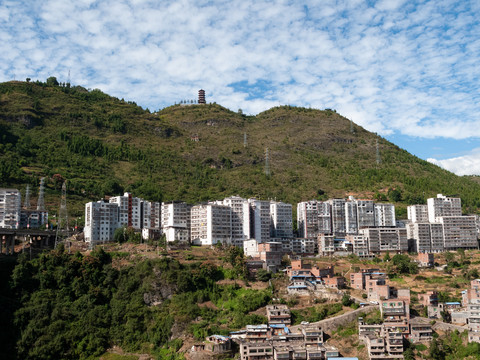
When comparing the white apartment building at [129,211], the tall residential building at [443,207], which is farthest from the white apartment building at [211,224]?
the tall residential building at [443,207]

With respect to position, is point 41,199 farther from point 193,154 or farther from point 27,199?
point 193,154

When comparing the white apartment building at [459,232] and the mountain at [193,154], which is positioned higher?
the mountain at [193,154]

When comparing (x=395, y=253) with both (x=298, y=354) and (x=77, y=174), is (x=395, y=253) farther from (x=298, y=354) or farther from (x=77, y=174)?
(x=77, y=174)

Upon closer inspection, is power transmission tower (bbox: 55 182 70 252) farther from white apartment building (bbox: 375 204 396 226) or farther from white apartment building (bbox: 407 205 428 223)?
white apartment building (bbox: 407 205 428 223)

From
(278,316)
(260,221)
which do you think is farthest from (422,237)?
(278,316)

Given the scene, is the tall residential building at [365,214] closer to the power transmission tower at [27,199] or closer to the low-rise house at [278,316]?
the low-rise house at [278,316]

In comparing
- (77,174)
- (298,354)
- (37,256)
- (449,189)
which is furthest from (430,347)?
(77,174)

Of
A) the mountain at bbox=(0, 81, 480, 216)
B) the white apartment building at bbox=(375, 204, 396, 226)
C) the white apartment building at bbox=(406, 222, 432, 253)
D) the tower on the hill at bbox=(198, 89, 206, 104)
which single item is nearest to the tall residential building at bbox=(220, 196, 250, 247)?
the mountain at bbox=(0, 81, 480, 216)
